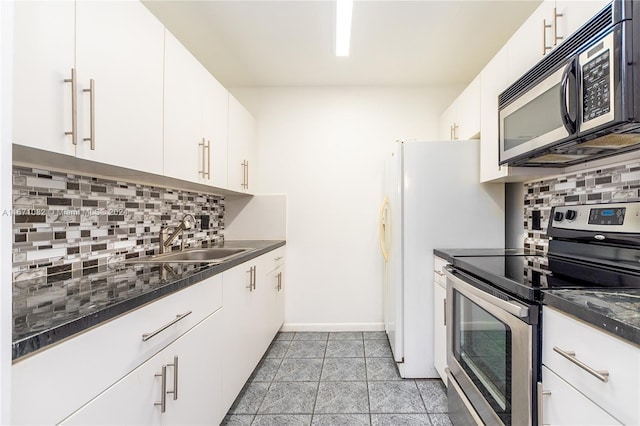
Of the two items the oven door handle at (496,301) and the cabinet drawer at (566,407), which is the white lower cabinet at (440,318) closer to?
the oven door handle at (496,301)

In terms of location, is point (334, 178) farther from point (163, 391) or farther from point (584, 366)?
point (584, 366)

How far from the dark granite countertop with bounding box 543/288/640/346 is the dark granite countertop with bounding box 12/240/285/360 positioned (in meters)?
1.25

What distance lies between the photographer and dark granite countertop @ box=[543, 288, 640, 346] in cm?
67

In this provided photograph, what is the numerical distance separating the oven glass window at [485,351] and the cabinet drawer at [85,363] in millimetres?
1261

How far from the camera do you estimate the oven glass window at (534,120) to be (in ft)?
4.09

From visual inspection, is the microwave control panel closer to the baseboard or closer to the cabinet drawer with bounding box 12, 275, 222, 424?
the cabinet drawer with bounding box 12, 275, 222, 424

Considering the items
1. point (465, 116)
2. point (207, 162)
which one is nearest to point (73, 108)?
point (207, 162)

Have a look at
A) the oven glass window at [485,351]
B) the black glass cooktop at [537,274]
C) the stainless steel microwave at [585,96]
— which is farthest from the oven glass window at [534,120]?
the oven glass window at [485,351]

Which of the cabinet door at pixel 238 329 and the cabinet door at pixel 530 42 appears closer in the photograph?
the cabinet door at pixel 530 42

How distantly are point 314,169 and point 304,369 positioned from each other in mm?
1807

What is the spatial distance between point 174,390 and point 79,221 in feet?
2.92

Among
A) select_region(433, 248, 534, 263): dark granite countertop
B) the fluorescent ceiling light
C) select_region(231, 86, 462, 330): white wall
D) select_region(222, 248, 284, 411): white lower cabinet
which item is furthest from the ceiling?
select_region(222, 248, 284, 411): white lower cabinet

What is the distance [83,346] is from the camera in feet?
2.40

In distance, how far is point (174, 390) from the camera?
3.56ft
